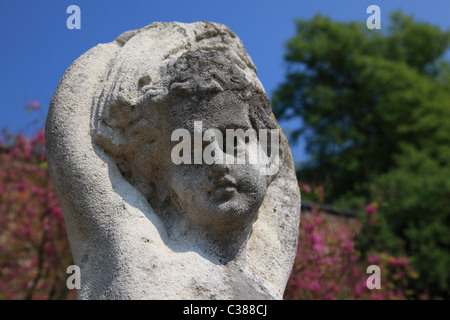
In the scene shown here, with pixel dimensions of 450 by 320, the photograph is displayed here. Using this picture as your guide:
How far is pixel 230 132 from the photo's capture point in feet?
7.02

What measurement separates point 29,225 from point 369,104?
38.6ft

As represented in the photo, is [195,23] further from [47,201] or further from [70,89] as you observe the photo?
[47,201]

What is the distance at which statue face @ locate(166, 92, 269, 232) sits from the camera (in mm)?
2020

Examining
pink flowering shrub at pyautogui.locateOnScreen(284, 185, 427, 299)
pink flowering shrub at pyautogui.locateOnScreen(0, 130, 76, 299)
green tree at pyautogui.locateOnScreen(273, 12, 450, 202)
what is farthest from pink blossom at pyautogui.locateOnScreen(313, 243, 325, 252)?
green tree at pyautogui.locateOnScreen(273, 12, 450, 202)

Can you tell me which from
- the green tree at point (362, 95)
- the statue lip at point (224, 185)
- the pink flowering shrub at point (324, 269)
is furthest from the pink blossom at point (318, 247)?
the green tree at point (362, 95)

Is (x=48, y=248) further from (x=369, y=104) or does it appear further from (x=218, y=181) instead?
(x=369, y=104)

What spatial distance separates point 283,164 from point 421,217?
280 inches

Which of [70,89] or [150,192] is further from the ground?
[70,89]

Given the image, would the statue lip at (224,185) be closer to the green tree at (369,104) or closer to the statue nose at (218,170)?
the statue nose at (218,170)

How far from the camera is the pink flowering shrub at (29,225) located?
5004 millimetres
